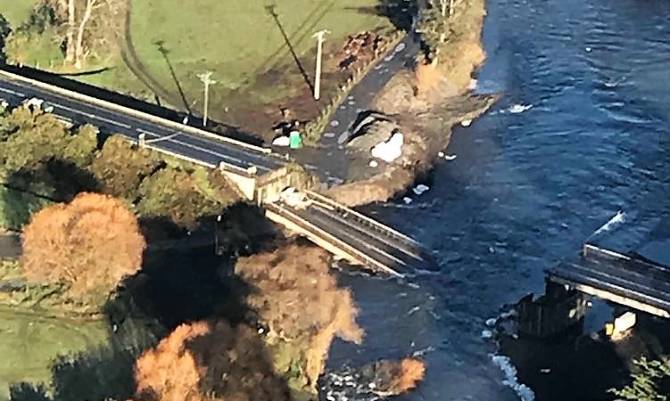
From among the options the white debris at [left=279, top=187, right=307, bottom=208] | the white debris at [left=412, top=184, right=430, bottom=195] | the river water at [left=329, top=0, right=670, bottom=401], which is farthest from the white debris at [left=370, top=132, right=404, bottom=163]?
the white debris at [left=279, top=187, right=307, bottom=208]

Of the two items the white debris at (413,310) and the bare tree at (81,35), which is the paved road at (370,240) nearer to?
the white debris at (413,310)

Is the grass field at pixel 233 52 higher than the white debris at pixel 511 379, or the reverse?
the grass field at pixel 233 52

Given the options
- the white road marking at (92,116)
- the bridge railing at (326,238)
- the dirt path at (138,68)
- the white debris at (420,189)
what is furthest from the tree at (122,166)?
the white debris at (420,189)

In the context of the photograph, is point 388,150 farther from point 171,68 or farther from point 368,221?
point 171,68

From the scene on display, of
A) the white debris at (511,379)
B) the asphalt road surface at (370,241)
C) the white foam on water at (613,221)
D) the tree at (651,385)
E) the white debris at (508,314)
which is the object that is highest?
the tree at (651,385)

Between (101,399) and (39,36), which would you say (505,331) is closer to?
(101,399)

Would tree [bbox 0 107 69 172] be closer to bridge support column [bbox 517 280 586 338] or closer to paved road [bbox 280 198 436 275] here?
paved road [bbox 280 198 436 275]
